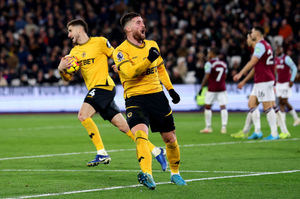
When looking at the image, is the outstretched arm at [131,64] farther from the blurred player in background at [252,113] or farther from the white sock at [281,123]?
the white sock at [281,123]

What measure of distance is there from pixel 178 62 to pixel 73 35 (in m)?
17.0

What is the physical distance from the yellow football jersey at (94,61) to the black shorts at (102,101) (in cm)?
11

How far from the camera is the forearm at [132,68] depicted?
7.27m

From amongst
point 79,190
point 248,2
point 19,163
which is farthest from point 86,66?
point 248,2

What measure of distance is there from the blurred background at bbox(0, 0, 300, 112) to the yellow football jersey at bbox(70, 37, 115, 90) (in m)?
14.7

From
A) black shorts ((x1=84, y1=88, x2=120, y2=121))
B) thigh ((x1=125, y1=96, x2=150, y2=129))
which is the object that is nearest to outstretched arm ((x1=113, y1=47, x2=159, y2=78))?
thigh ((x1=125, y1=96, x2=150, y2=129))

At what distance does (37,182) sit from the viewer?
8.38m

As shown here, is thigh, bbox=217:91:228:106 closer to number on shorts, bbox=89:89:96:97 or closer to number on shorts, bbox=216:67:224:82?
number on shorts, bbox=216:67:224:82

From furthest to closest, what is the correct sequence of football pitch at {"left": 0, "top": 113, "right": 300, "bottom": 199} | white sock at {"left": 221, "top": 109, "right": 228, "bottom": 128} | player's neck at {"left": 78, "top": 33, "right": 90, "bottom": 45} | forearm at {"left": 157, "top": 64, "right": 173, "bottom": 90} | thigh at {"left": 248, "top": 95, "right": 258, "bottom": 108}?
white sock at {"left": 221, "top": 109, "right": 228, "bottom": 128}, thigh at {"left": 248, "top": 95, "right": 258, "bottom": 108}, player's neck at {"left": 78, "top": 33, "right": 90, "bottom": 45}, forearm at {"left": 157, "top": 64, "right": 173, "bottom": 90}, football pitch at {"left": 0, "top": 113, "right": 300, "bottom": 199}

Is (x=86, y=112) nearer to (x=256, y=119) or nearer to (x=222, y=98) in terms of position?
(x=256, y=119)

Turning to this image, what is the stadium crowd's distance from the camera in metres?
26.6

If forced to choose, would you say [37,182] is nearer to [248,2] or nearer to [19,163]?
[19,163]

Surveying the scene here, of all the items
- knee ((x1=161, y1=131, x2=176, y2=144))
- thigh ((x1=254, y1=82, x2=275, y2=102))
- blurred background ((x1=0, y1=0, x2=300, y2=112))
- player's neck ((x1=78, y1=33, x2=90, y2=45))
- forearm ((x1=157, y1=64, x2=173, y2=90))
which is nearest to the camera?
knee ((x1=161, y1=131, x2=176, y2=144))

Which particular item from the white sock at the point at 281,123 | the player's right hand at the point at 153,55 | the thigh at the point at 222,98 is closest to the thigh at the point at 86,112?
the player's right hand at the point at 153,55
